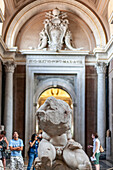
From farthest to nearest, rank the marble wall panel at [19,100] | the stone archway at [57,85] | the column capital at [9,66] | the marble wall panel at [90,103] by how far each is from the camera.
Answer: the stone archway at [57,85]
the marble wall panel at [90,103]
the marble wall panel at [19,100]
the column capital at [9,66]

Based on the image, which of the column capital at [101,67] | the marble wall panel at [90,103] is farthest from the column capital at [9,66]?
the column capital at [101,67]

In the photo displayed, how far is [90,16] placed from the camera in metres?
15.8

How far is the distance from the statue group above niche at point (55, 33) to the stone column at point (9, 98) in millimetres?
1871

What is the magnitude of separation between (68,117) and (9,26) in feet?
41.5

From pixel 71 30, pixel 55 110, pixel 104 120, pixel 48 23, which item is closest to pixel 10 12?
pixel 48 23

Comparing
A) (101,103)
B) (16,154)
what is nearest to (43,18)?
(101,103)

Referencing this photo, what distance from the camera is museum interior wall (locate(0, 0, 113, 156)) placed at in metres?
15.4

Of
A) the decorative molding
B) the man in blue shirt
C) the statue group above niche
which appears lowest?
the man in blue shirt

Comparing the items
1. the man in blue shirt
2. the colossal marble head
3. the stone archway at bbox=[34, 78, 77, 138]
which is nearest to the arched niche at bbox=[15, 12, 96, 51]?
the stone archway at bbox=[34, 78, 77, 138]

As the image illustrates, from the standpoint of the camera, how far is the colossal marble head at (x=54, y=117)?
3.58 meters

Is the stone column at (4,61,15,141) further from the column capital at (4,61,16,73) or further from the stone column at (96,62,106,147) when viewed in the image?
the stone column at (96,62,106,147)

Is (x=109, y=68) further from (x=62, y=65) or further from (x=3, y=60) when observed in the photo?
(x=3, y=60)

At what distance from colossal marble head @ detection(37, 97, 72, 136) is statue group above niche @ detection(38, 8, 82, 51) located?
12.2 m

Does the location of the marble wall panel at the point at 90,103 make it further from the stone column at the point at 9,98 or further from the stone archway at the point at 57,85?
the stone column at the point at 9,98
